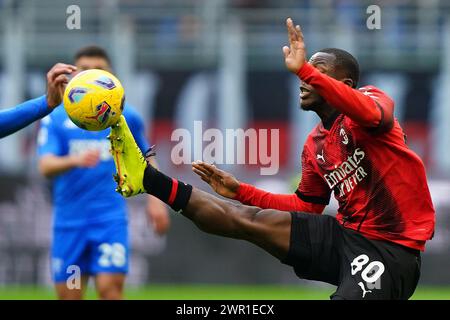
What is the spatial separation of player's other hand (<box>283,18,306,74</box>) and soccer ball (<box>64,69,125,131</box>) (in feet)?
3.82

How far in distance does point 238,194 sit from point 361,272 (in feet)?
3.98

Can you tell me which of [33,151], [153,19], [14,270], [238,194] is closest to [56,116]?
[238,194]

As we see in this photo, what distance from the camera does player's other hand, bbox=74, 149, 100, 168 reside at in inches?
338

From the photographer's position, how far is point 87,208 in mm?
9289

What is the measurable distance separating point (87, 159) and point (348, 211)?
2585 mm

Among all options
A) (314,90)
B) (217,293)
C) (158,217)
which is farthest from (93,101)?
(217,293)

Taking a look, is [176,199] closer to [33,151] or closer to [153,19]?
[33,151]

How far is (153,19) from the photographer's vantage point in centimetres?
1672

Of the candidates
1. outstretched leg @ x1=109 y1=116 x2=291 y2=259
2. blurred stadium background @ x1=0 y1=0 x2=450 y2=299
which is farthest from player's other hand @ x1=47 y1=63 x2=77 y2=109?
blurred stadium background @ x1=0 y1=0 x2=450 y2=299

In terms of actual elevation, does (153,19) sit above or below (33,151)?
above

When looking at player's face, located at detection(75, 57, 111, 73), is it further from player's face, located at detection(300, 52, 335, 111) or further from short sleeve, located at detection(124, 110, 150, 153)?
player's face, located at detection(300, 52, 335, 111)

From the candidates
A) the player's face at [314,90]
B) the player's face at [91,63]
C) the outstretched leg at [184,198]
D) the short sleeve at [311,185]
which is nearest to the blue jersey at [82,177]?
the player's face at [91,63]

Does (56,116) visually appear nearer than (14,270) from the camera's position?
Yes

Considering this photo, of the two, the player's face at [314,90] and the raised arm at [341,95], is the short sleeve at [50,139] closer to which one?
the player's face at [314,90]
